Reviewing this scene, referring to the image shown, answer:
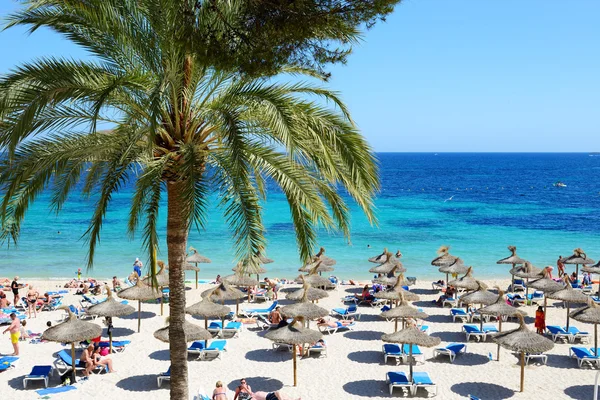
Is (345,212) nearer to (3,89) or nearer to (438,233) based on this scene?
(3,89)

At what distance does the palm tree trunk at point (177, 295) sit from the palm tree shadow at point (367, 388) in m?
5.68

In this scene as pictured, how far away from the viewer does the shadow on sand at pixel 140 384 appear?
41.2 feet

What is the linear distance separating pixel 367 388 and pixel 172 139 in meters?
8.13

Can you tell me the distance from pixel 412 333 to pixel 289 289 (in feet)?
35.5

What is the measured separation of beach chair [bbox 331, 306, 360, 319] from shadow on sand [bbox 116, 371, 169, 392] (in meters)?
7.57

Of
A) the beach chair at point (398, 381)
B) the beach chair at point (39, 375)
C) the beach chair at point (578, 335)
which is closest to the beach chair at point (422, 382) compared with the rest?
the beach chair at point (398, 381)

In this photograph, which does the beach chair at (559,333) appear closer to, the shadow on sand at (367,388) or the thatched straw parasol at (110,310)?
the shadow on sand at (367,388)

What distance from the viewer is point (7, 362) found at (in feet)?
44.8

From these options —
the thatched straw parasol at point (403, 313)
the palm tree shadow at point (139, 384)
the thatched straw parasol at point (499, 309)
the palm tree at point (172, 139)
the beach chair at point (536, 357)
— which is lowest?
the palm tree shadow at point (139, 384)

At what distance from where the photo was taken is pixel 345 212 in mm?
8039

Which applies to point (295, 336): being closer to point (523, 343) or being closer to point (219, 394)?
point (219, 394)

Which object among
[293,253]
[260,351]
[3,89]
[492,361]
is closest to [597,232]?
[293,253]

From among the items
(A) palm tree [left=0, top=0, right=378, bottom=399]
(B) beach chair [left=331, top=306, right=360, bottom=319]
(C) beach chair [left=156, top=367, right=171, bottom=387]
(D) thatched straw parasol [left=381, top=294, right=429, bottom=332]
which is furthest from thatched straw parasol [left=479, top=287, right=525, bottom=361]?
(A) palm tree [left=0, top=0, right=378, bottom=399]

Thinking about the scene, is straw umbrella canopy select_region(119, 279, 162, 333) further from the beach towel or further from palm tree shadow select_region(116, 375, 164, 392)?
the beach towel
